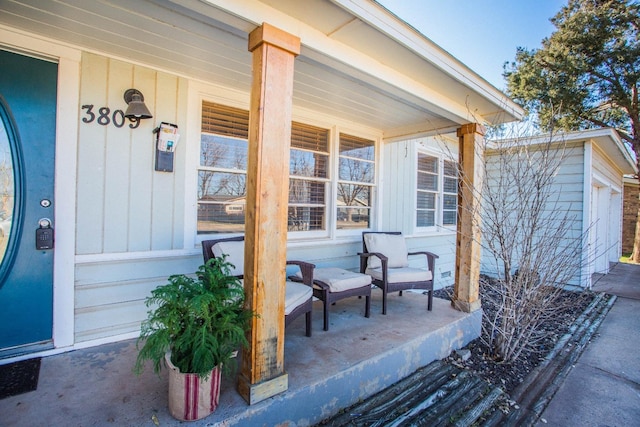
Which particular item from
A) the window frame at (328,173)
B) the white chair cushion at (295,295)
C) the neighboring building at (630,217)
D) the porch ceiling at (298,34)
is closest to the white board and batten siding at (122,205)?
the window frame at (328,173)

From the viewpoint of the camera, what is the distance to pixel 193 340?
61.2 inches

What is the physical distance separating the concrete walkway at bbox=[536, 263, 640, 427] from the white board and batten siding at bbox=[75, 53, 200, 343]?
10.4ft

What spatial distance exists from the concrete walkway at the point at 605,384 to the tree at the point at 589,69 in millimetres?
5487

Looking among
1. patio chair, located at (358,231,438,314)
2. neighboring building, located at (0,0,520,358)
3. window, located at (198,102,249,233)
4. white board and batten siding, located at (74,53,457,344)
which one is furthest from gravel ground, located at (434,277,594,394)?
white board and batten siding, located at (74,53,457,344)

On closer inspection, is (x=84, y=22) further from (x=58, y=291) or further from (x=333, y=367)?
(x=333, y=367)

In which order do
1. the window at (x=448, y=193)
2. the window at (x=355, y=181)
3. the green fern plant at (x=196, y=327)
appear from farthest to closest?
the window at (x=448, y=193), the window at (x=355, y=181), the green fern plant at (x=196, y=327)

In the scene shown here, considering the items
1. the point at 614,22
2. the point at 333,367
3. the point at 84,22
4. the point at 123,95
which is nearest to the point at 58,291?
the point at 123,95

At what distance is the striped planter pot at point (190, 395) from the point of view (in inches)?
60.8

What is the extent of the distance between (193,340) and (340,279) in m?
1.61

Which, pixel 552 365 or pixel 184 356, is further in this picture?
pixel 552 365

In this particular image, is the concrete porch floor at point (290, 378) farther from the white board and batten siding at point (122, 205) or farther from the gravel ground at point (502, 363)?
the white board and batten siding at point (122, 205)

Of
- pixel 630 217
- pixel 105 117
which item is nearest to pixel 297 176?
pixel 105 117

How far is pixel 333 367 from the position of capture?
2.11 meters

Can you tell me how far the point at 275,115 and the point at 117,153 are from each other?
5.20 feet
